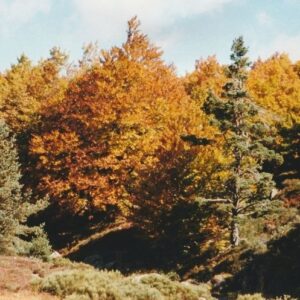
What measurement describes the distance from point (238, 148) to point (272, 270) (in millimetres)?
6489

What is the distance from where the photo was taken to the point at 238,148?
86.4 feet

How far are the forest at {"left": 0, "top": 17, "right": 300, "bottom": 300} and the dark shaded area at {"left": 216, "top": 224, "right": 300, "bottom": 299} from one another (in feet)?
0.21

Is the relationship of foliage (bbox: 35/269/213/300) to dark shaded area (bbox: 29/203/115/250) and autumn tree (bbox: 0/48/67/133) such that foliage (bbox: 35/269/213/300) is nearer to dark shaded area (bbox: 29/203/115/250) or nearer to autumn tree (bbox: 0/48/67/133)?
dark shaded area (bbox: 29/203/115/250)

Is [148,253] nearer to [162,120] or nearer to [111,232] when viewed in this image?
[111,232]

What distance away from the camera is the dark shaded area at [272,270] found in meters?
22.8

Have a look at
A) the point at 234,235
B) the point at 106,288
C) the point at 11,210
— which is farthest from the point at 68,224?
the point at 106,288

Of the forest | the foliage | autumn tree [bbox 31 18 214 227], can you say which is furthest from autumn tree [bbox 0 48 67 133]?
the foliage

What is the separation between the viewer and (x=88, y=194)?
35.0m

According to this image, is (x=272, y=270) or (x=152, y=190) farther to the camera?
(x=152, y=190)

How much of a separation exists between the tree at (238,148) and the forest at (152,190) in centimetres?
8

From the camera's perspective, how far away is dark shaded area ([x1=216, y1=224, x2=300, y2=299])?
22.8 meters

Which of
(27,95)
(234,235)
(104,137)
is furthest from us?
(27,95)

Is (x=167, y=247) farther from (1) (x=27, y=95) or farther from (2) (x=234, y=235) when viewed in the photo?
(1) (x=27, y=95)

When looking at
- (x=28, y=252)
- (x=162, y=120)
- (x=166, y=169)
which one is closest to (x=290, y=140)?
(x=162, y=120)
